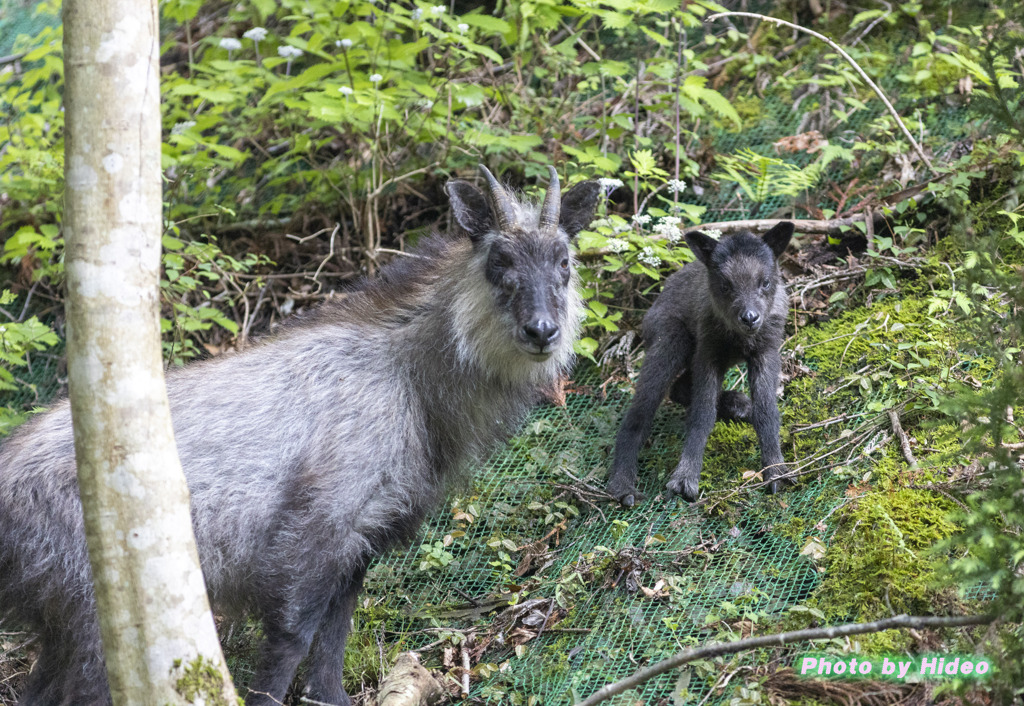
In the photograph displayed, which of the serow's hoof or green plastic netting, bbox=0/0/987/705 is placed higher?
the serow's hoof

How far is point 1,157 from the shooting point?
7566mm

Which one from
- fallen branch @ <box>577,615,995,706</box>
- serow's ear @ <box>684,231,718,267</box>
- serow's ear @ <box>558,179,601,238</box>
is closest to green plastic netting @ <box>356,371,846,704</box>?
fallen branch @ <box>577,615,995,706</box>

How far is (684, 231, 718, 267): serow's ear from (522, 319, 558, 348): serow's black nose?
120cm

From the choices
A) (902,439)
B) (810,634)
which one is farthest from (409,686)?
(902,439)

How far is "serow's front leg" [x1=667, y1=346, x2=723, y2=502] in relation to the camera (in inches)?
198

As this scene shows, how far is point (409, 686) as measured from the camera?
14.9ft

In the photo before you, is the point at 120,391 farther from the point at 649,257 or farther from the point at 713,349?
the point at 649,257

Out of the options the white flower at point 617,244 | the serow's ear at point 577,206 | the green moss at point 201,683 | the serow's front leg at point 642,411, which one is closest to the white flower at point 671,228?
the white flower at point 617,244

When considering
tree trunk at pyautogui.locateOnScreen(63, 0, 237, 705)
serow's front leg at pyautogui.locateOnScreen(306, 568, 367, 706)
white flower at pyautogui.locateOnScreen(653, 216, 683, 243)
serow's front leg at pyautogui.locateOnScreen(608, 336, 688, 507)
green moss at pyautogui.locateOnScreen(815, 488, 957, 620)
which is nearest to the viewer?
tree trunk at pyautogui.locateOnScreen(63, 0, 237, 705)

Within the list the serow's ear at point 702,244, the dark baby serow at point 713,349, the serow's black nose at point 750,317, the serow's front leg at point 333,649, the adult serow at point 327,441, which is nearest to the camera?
the adult serow at point 327,441

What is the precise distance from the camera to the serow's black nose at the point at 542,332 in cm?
434

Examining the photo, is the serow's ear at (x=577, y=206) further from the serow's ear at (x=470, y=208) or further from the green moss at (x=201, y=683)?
the green moss at (x=201, y=683)

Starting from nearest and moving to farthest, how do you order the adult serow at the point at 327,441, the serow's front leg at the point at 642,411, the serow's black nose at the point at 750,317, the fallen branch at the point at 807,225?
the adult serow at the point at 327,441, the serow's black nose at the point at 750,317, the serow's front leg at the point at 642,411, the fallen branch at the point at 807,225

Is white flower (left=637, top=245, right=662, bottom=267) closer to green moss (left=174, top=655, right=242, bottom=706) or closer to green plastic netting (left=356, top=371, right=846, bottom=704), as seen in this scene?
green plastic netting (left=356, top=371, right=846, bottom=704)
